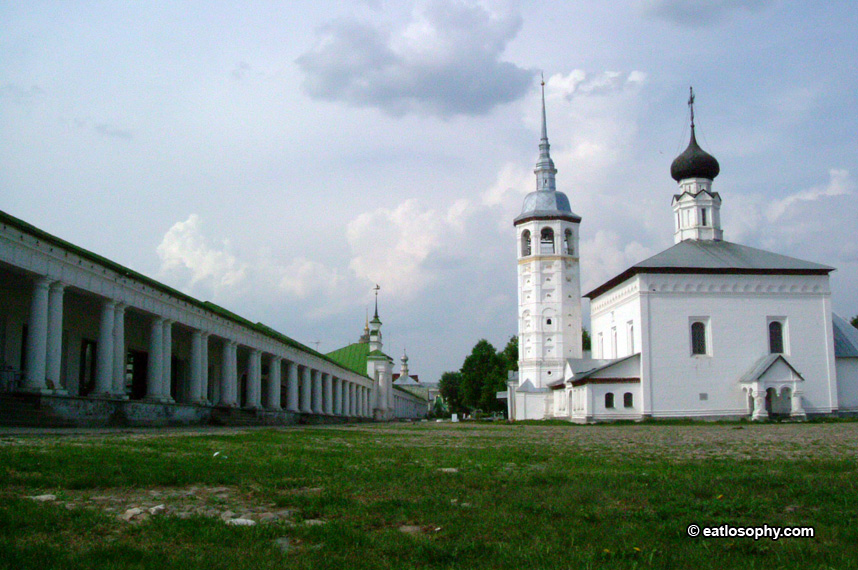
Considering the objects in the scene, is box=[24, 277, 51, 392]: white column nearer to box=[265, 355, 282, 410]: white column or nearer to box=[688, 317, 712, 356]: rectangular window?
box=[265, 355, 282, 410]: white column

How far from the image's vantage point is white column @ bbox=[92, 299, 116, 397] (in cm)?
2352

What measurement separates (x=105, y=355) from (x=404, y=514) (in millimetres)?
20138

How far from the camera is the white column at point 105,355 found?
926 inches

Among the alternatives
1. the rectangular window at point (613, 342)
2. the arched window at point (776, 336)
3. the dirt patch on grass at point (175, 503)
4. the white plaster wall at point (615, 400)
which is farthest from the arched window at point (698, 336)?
the dirt patch on grass at point (175, 503)

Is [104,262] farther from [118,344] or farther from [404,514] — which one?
[404,514]

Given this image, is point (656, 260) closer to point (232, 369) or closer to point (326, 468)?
point (232, 369)

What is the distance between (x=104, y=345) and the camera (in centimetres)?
2381

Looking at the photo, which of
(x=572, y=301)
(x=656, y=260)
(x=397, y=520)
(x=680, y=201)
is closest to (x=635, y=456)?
(x=397, y=520)

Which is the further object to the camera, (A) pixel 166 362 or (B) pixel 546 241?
(B) pixel 546 241

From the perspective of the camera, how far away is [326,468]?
9070mm

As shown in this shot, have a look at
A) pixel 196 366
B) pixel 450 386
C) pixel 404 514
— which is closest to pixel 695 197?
pixel 196 366

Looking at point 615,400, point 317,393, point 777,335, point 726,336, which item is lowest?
point 615,400

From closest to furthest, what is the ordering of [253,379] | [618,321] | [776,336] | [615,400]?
[253,379], [615,400], [776,336], [618,321]

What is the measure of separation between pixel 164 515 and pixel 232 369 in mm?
31055
